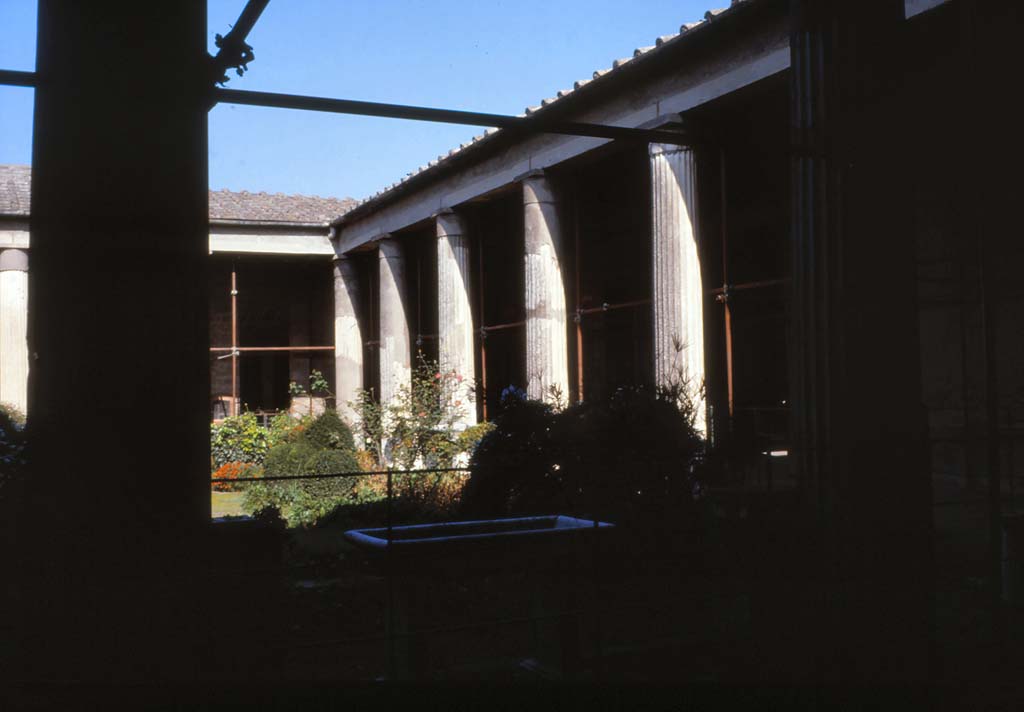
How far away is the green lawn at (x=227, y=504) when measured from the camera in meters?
10.7

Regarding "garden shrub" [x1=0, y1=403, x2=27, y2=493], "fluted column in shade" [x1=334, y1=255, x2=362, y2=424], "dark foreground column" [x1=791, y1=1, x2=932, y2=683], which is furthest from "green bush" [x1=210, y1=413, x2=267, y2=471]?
"dark foreground column" [x1=791, y1=1, x2=932, y2=683]

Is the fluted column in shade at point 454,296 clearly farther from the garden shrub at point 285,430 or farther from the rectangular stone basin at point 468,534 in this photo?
the rectangular stone basin at point 468,534

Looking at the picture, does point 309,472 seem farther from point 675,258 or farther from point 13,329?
point 13,329

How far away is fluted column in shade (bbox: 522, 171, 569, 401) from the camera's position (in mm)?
11866

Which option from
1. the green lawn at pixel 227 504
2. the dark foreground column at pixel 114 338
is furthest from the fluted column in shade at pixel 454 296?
the dark foreground column at pixel 114 338

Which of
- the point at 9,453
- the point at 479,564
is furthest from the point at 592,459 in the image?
the point at 9,453

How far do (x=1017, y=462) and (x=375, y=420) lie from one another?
7693 millimetres

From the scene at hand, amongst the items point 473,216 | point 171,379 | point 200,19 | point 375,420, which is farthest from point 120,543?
point 473,216

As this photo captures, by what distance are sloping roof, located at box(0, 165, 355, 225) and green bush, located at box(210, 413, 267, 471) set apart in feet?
11.8

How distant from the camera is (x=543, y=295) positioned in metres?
11.9

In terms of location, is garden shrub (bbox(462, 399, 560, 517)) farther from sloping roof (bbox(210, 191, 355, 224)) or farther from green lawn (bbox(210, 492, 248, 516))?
sloping roof (bbox(210, 191, 355, 224))

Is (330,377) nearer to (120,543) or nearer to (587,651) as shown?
(587,651)

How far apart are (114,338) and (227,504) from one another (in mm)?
10124

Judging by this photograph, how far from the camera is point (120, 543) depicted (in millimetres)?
2082
